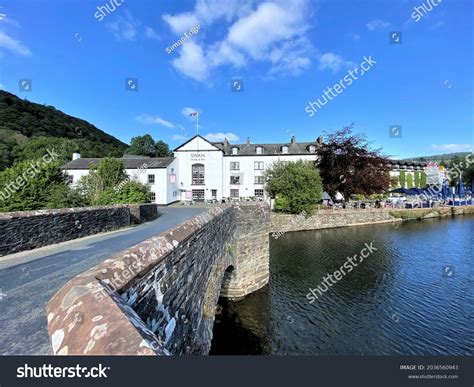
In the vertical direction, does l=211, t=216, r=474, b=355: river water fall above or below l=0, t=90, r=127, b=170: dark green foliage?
below

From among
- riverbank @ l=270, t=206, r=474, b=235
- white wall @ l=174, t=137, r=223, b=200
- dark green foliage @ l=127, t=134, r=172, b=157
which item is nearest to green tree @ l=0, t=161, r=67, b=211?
riverbank @ l=270, t=206, r=474, b=235

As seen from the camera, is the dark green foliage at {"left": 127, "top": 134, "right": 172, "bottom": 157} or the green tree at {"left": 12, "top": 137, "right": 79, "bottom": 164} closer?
the green tree at {"left": 12, "top": 137, "right": 79, "bottom": 164}

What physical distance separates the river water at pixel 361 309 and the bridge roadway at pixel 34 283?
496 cm

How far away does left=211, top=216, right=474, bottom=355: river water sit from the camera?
7695 millimetres

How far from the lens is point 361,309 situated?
9711mm

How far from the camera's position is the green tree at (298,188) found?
25.2m

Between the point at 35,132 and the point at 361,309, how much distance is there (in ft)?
284

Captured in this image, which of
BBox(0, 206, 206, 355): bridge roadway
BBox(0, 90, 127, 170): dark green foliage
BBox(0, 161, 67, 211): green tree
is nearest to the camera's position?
BBox(0, 206, 206, 355): bridge roadway

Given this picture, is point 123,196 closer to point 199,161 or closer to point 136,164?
point 136,164

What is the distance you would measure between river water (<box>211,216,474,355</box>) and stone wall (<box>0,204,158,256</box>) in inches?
248

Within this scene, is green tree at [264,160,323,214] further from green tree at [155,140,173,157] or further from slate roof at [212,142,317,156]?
green tree at [155,140,173,157]

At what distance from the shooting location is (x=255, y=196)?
36906 mm

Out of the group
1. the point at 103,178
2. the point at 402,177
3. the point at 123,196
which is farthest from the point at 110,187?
the point at 402,177

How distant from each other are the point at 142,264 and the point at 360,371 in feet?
9.15
